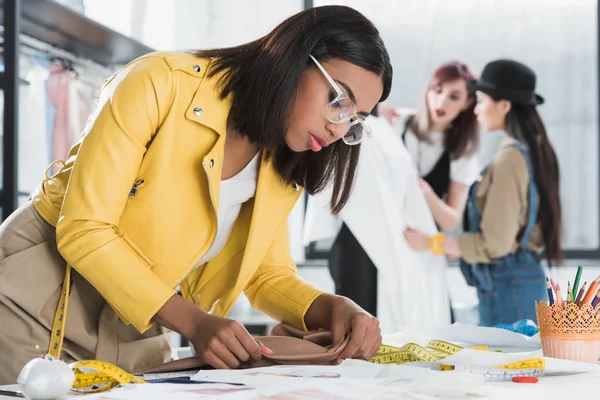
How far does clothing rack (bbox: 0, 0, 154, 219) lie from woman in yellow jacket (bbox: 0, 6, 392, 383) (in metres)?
1.73

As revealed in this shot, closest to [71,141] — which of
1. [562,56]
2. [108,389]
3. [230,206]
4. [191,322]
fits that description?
[230,206]

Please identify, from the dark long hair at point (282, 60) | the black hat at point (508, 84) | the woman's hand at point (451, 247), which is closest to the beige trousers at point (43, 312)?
the dark long hair at point (282, 60)

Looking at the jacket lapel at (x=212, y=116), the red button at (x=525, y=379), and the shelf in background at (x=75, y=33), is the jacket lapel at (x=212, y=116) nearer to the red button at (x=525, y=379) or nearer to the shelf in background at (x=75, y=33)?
the red button at (x=525, y=379)

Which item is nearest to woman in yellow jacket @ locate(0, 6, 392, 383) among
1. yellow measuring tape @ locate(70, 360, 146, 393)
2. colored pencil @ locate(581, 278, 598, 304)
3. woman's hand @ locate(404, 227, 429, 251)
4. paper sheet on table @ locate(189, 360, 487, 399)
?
paper sheet on table @ locate(189, 360, 487, 399)

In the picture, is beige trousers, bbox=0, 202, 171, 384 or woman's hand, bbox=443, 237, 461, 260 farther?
woman's hand, bbox=443, 237, 461, 260

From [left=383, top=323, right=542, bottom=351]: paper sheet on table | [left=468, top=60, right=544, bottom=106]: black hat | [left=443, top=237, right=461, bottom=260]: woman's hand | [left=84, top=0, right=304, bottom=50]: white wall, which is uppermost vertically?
Result: [left=84, top=0, right=304, bottom=50]: white wall

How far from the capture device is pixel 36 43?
3377mm

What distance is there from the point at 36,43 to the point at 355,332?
2.47 meters

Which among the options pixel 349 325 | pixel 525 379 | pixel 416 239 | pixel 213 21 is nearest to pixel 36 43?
pixel 213 21

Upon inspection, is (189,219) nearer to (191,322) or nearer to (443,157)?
(191,322)

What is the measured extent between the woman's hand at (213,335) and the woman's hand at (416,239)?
2257 mm

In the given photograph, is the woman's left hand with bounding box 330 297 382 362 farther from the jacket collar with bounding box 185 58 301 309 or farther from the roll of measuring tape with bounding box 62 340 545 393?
the jacket collar with bounding box 185 58 301 309

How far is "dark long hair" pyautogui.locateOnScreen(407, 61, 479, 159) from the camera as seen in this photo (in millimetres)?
3758

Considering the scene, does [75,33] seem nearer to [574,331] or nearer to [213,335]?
[213,335]
